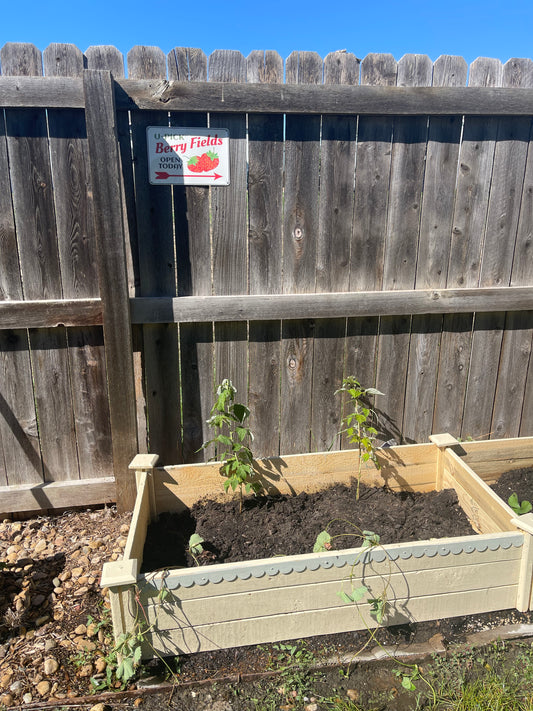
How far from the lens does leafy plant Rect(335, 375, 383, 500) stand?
2.80 m

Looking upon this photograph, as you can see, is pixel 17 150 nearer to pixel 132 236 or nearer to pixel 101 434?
pixel 132 236

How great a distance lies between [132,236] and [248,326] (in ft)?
2.68

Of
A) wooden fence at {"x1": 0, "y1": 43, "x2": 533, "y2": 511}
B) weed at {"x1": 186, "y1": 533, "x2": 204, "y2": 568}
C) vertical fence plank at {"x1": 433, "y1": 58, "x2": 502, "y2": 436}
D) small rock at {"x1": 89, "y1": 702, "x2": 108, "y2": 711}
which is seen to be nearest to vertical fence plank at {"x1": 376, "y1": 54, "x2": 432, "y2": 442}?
wooden fence at {"x1": 0, "y1": 43, "x2": 533, "y2": 511}

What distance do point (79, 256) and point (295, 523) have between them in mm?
1815

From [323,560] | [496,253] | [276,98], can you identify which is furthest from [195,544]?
[496,253]

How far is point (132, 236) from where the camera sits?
2822 millimetres

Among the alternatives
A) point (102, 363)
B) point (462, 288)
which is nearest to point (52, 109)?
point (102, 363)

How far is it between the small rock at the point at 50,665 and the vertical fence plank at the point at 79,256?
1198 mm

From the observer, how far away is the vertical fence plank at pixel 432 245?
9.65ft

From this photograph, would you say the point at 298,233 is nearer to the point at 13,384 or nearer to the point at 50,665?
the point at 13,384

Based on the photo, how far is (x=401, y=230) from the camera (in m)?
3.07

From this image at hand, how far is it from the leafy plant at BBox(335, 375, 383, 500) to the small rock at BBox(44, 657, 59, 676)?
1575 millimetres

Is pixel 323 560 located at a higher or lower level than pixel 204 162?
lower

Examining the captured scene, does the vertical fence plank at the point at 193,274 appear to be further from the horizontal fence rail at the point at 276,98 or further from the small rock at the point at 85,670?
the small rock at the point at 85,670
